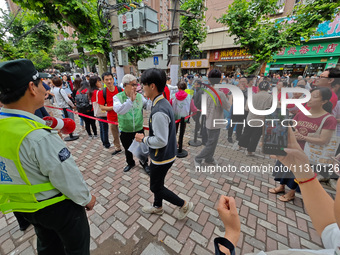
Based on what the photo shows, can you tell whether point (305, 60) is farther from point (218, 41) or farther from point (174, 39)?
point (174, 39)

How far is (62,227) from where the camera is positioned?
123cm

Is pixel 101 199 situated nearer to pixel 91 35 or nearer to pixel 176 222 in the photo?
pixel 176 222

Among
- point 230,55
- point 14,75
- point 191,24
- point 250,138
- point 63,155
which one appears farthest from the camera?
point 230,55

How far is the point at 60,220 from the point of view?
3.97 feet

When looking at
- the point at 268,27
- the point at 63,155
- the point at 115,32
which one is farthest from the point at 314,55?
the point at 63,155

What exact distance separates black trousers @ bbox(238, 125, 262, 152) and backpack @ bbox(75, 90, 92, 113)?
4970 millimetres

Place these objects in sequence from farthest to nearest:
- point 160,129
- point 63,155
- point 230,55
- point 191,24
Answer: point 230,55, point 191,24, point 160,129, point 63,155

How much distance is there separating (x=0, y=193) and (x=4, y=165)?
0.82 feet

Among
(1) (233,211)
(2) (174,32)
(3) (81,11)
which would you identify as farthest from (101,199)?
(3) (81,11)

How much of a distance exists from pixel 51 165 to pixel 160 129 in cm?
106

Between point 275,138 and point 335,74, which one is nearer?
point 275,138

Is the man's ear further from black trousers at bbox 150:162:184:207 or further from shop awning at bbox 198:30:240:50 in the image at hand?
shop awning at bbox 198:30:240:50

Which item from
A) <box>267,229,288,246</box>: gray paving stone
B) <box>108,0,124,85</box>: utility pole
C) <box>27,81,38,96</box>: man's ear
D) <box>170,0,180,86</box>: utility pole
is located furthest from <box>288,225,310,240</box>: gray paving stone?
<box>108,0,124,85</box>: utility pole

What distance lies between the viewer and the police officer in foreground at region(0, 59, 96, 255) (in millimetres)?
992
